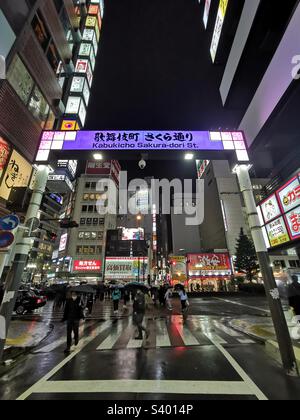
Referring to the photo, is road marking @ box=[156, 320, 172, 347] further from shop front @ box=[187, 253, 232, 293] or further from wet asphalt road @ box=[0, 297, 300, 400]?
shop front @ box=[187, 253, 232, 293]

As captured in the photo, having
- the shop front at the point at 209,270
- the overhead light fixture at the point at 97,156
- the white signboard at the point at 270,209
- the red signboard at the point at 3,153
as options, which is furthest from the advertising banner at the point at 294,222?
the shop front at the point at 209,270

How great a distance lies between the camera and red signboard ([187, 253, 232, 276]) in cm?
4581

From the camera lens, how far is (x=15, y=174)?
12.2 metres

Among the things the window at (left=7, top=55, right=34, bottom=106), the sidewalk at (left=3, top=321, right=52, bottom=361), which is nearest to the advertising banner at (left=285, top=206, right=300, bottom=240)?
the sidewalk at (left=3, top=321, right=52, bottom=361)

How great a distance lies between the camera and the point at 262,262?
566 centimetres

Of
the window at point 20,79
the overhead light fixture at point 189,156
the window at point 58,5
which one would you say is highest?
the window at point 58,5

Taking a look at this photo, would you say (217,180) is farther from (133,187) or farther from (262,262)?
(262,262)

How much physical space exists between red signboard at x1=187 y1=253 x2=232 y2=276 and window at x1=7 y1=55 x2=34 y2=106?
42.8m

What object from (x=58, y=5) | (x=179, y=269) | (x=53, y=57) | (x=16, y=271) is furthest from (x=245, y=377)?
(x=179, y=269)

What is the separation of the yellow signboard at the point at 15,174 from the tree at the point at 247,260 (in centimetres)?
4722

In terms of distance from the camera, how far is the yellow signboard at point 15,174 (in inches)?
453

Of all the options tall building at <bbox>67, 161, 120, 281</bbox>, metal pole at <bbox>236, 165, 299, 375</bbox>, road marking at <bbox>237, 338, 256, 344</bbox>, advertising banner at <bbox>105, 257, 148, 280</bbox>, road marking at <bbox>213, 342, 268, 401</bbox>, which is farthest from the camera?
tall building at <bbox>67, 161, 120, 281</bbox>

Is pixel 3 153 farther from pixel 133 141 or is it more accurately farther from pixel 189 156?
pixel 189 156

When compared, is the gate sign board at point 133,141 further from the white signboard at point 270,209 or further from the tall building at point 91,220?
the tall building at point 91,220
